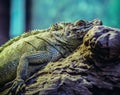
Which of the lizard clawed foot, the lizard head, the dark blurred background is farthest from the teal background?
the lizard clawed foot

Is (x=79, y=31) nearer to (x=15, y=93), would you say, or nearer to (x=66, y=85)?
(x=66, y=85)

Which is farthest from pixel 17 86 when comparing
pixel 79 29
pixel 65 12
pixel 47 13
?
pixel 47 13

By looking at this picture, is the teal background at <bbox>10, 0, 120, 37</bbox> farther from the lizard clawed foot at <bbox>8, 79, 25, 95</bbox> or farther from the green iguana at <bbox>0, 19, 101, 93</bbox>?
the lizard clawed foot at <bbox>8, 79, 25, 95</bbox>

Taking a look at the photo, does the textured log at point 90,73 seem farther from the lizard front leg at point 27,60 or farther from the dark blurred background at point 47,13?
the dark blurred background at point 47,13

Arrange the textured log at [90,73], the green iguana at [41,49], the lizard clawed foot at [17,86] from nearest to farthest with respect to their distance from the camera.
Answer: the textured log at [90,73]
the lizard clawed foot at [17,86]
the green iguana at [41,49]

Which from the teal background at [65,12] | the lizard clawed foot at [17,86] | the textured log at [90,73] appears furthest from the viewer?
the teal background at [65,12]

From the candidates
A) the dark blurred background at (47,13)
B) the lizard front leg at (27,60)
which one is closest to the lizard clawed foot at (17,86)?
the lizard front leg at (27,60)

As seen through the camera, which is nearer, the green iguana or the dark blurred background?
the green iguana
